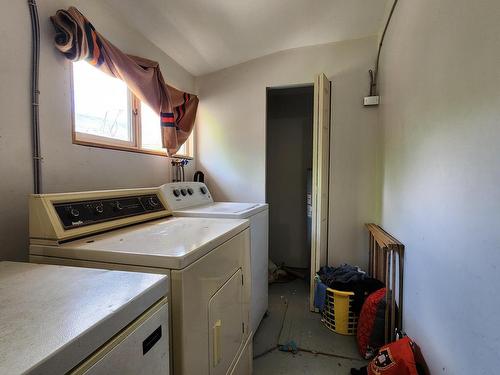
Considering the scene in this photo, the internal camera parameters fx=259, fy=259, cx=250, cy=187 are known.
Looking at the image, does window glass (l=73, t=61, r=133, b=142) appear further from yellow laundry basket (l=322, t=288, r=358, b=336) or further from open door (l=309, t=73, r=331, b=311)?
yellow laundry basket (l=322, t=288, r=358, b=336)

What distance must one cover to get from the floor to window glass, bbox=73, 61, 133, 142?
185 centimetres

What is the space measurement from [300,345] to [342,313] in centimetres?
42

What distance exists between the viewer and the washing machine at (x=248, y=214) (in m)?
1.73

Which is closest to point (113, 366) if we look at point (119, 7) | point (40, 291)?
point (40, 291)

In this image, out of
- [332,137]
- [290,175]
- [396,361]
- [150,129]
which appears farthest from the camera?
→ [290,175]

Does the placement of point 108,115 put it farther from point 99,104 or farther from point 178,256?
point 178,256

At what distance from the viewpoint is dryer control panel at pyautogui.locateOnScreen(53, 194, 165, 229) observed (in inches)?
42.2

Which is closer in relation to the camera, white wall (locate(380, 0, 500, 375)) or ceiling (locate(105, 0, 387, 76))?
white wall (locate(380, 0, 500, 375))

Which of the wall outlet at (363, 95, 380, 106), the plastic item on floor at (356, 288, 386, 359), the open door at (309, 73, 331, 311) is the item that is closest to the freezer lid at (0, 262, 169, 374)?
the plastic item on floor at (356, 288, 386, 359)

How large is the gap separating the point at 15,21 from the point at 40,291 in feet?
4.09

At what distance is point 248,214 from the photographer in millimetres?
1698

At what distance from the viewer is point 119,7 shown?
5.46 feet

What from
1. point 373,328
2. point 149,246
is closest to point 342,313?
point 373,328

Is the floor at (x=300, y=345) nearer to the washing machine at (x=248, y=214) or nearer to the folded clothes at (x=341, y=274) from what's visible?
the washing machine at (x=248, y=214)
